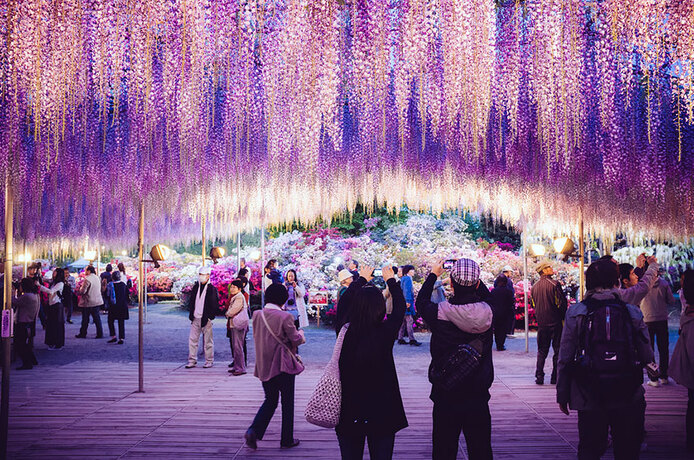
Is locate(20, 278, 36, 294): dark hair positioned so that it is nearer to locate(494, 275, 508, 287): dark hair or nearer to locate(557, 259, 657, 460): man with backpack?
locate(494, 275, 508, 287): dark hair

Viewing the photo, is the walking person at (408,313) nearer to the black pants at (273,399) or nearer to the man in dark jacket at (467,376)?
the black pants at (273,399)

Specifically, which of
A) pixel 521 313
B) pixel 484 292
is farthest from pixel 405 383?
pixel 521 313

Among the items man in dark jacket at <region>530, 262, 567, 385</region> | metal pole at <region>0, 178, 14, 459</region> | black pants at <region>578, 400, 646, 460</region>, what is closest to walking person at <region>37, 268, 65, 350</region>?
metal pole at <region>0, 178, 14, 459</region>

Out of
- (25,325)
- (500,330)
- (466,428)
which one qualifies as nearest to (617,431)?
(466,428)

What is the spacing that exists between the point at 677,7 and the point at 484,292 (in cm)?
283

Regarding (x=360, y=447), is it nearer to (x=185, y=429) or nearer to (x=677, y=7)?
(x=185, y=429)

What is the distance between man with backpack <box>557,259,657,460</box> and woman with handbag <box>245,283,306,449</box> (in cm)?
169

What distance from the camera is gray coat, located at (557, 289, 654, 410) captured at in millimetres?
2444

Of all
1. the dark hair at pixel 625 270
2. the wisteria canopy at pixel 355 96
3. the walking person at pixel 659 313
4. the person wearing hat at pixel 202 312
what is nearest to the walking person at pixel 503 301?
the wisteria canopy at pixel 355 96

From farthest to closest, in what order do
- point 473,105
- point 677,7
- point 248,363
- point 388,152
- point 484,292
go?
point 248,363
point 388,152
point 473,105
point 677,7
point 484,292

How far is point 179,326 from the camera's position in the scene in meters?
12.0

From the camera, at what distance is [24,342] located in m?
7.00

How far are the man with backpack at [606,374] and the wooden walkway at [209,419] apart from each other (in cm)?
110

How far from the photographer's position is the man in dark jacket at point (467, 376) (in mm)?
2400
